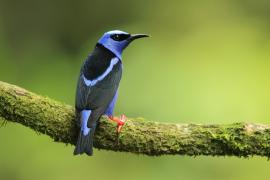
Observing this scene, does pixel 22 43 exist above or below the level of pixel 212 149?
above

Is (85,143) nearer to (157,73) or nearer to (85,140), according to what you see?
(85,140)

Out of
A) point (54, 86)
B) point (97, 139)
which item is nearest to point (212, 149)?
point (97, 139)

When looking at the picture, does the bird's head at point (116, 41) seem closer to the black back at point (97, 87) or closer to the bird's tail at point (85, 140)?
the black back at point (97, 87)

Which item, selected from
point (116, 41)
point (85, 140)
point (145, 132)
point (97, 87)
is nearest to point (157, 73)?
point (116, 41)

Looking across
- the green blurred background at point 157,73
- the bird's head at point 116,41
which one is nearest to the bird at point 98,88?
the bird's head at point 116,41

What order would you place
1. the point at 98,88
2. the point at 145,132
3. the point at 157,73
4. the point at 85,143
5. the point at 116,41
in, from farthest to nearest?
1. the point at 157,73
2. the point at 116,41
3. the point at 98,88
4. the point at 145,132
5. the point at 85,143

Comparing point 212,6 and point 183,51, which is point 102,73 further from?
point 212,6

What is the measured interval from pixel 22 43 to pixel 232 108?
5.03 metres

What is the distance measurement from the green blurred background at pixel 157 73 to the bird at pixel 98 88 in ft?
4.89

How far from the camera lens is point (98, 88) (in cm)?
598

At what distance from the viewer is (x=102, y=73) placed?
243 inches

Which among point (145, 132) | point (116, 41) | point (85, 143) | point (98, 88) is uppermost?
point (116, 41)

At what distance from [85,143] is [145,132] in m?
0.45

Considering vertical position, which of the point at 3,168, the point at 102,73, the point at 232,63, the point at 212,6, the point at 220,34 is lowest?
the point at 3,168
